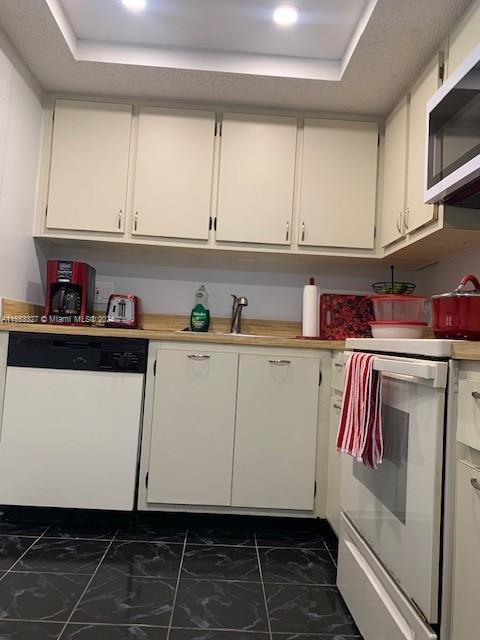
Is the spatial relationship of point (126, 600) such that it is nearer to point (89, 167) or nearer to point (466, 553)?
point (466, 553)

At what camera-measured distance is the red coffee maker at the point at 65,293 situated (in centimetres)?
237

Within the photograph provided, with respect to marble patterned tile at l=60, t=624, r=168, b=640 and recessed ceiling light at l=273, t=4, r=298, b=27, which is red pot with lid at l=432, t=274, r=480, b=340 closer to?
marble patterned tile at l=60, t=624, r=168, b=640

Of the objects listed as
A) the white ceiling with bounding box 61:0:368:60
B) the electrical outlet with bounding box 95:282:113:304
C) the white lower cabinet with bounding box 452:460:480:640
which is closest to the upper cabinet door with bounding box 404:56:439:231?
the white ceiling with bounding box 61:0:368:60

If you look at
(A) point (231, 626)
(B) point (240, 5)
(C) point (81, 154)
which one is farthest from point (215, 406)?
(B) point (240, 5)

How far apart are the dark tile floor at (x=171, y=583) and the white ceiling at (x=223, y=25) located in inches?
87.1

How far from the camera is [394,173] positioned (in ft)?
7.51

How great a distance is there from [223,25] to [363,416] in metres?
1.74

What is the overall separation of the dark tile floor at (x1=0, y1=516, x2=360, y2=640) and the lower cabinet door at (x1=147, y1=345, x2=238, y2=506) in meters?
0.20

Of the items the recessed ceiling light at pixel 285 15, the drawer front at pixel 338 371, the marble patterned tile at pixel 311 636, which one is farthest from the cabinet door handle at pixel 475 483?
the recessed ceiling light at pixel 285 15

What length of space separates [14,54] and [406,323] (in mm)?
2092

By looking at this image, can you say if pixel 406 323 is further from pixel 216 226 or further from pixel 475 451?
pixel 216 226

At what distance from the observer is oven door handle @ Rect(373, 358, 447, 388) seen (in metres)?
1.06

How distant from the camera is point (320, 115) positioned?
246 centimetres

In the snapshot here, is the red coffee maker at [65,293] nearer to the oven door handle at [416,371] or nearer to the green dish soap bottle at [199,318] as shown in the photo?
the green dish soap bottle at [199,318]
